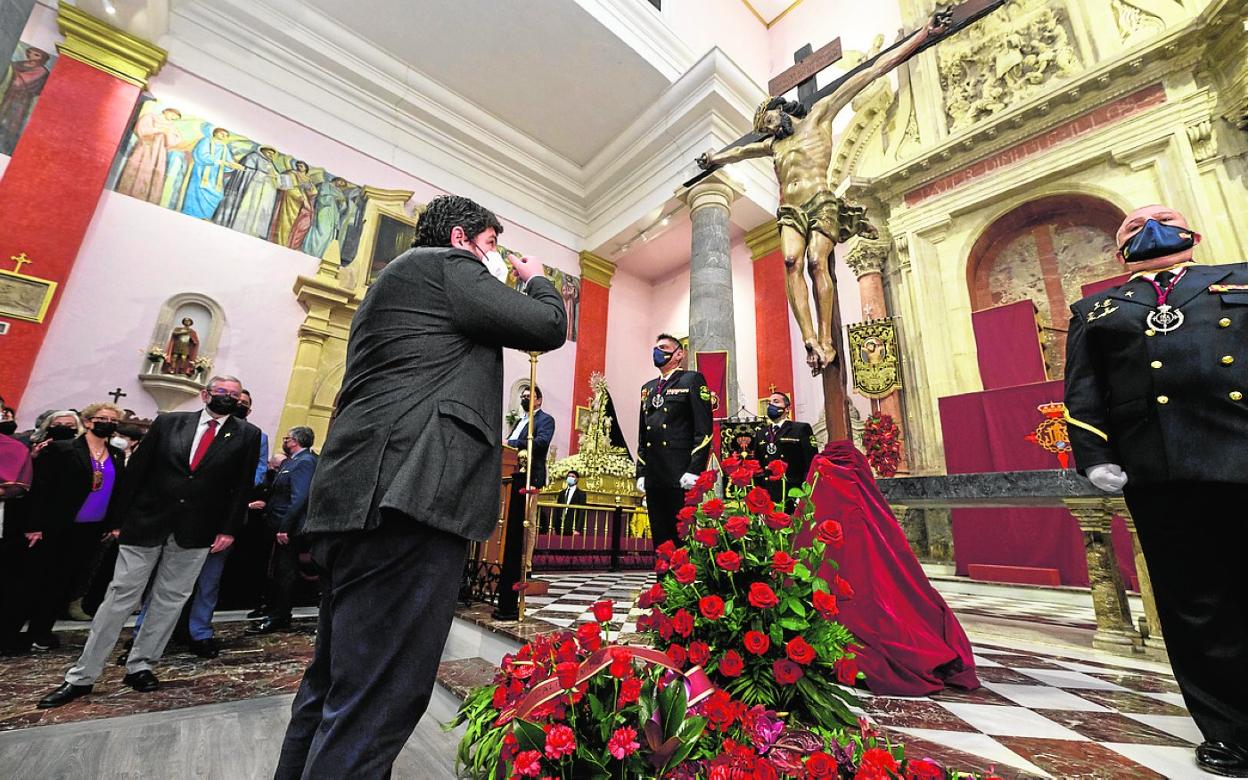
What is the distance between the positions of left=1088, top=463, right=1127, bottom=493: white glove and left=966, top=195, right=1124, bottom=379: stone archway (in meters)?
6.07

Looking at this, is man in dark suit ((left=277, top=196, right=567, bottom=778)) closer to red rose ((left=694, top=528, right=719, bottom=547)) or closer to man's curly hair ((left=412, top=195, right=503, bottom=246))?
man's curly hair ((left=412, top=195, right=503, bottom=246))

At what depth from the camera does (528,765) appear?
96 centimetres

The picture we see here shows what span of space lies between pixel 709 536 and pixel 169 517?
2731 millimetres

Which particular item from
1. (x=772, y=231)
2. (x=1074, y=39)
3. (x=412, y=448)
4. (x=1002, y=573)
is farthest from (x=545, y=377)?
(x=1074, y=39)

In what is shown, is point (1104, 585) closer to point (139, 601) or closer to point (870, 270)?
point (139, 601)

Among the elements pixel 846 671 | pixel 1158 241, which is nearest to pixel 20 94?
pixel 846 671

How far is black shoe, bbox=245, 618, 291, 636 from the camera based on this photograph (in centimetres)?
354

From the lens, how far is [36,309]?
217 inches

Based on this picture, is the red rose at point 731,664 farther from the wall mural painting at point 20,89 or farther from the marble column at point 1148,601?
the wall mural painting at point 20,89

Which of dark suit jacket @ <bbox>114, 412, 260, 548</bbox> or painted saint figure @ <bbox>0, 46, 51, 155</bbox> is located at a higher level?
painted saint figure @ <bbox>0, 46, 51, 155</bbox>

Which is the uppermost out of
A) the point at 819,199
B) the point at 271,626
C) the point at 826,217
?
the point at 819,199

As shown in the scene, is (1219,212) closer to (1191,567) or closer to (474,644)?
(1191,567)

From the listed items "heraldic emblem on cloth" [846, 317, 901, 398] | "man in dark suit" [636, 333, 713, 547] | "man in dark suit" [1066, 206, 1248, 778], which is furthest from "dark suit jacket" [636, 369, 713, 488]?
"heraldic emblem on cloth" [846, 317, 901, 398]

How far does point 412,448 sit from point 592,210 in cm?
1114
